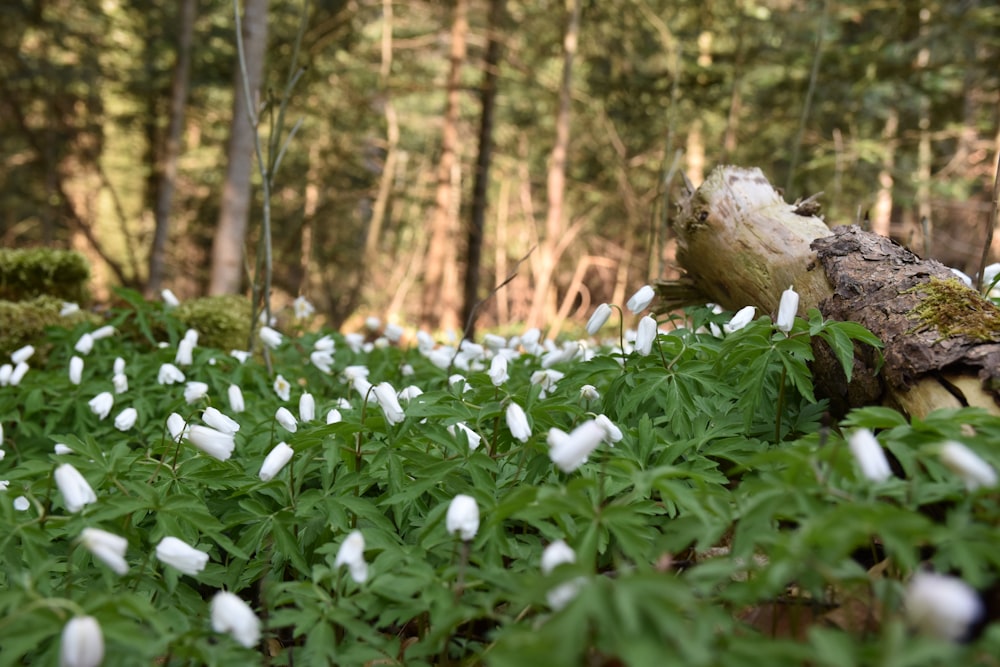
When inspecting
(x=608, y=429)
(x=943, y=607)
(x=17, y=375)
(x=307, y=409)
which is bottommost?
(x=17, y=375)

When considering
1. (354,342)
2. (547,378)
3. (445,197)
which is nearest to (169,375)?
(354,342)

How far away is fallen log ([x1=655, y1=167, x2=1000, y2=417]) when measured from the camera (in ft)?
6.84

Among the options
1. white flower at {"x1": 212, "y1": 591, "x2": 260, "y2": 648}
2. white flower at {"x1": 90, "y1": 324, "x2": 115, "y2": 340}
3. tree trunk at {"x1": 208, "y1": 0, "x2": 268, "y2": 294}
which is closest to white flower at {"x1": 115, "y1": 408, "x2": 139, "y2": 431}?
white flower at {"x1": 90, "y1": 324, "x2": 115, "y2": 340}

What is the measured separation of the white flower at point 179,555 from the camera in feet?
5.16

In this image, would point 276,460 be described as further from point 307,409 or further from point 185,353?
point 185,353

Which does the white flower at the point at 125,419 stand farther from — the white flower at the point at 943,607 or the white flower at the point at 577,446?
the white flower at the point at 943,607

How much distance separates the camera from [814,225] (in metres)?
3.08

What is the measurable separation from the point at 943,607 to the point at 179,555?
1.50 meters

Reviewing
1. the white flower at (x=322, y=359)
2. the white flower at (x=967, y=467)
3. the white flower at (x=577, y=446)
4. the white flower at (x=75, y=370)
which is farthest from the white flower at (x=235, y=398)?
the white flower at (x=967, y=467)

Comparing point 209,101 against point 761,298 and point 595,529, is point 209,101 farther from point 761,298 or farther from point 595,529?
point 595,529

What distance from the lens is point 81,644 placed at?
3.90ft

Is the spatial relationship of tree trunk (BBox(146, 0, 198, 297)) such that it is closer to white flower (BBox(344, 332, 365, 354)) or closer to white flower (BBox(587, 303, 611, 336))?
white flower (BBox(344, 332, 365, 354))

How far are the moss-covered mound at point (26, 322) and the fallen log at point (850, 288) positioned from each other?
3899 mm

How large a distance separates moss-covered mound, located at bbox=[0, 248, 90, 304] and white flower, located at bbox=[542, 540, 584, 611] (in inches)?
205
